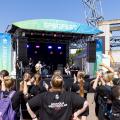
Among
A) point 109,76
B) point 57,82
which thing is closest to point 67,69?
point 109,76

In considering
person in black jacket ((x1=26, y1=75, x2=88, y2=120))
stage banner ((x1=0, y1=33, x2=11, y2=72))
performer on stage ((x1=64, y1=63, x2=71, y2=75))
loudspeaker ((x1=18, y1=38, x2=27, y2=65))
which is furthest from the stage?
person in black jacket ((x1=26, y1=75, x2=88, y2=120))

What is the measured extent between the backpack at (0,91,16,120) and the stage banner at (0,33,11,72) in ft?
54.9

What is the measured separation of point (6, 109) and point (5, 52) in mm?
17412

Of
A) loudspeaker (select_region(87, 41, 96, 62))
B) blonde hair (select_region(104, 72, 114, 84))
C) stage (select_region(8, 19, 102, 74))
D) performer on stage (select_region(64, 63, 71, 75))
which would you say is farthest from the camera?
performer on stage (select_region(64, 63, 71, 75))

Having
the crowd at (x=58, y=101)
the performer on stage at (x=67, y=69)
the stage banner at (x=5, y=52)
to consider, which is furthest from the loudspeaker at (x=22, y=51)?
the crowd at (x=58, y=101)

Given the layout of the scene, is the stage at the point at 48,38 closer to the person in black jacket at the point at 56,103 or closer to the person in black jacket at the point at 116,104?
the person in black jacket at the point at 116,104

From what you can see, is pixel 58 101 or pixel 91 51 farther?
pixel 91 51

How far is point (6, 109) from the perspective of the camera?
636 centimetres

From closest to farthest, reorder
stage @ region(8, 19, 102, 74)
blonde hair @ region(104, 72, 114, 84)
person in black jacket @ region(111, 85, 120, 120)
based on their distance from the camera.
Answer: person in black jacket @ region(111, 85, 120, 120) → blonde hair @ region(104, 72, 114, 84) → stage @ region(8, 19, 102, 74)

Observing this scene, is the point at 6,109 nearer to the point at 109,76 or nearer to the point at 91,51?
the point at 109,76

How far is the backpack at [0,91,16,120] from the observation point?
20.4 ft

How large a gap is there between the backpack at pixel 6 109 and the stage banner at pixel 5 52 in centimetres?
1672

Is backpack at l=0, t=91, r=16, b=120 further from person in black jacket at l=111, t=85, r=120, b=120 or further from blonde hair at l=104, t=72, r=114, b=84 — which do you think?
blonde hair at l=104, t=72, r=114, b=84

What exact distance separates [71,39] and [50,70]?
8.80ft
